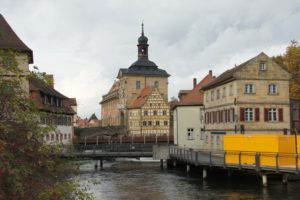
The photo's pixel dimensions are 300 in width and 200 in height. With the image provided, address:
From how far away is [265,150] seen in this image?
28.9 metres

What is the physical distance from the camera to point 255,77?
41688mm

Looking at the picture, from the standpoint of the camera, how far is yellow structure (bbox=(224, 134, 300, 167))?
27375 mm

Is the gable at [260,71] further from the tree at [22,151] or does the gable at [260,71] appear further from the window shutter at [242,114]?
the tree at [22,151]

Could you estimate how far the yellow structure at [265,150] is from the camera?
27.4m

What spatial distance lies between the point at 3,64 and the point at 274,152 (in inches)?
856

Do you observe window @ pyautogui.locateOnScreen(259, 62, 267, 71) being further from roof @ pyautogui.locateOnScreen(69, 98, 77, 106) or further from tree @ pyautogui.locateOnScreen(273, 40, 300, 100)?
roof @ pyautogui.locateOnScreen(69, 98, 77, 106)

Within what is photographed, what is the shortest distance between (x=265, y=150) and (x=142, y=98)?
69135mm

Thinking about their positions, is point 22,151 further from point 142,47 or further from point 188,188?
point 142,47

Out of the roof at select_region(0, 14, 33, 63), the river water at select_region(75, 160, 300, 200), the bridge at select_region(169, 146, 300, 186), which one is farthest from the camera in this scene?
the roof at select_region(0, 14, 33, 63)

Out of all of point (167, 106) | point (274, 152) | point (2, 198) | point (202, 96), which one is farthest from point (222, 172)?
point (167, 106)

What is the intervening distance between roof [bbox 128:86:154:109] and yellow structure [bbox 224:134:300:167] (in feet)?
204

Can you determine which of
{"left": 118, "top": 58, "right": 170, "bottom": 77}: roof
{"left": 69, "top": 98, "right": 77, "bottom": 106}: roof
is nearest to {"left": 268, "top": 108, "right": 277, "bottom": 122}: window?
{"left": 118, "top": 58, "right": 170, "bottom": 77}: roof

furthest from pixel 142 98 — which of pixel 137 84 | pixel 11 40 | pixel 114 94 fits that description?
pixel 11 40

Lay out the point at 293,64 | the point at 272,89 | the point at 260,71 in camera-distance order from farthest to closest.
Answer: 1. the point at 293,64
2. the point at 272,89
3. the point at 260,71
